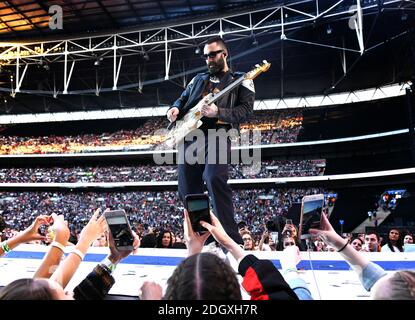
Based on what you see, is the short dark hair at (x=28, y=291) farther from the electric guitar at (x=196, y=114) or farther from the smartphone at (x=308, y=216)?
the electric guitar at (x=196, y=114)

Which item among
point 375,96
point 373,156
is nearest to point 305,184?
point 373,156

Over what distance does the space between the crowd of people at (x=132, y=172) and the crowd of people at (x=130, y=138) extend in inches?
66.4

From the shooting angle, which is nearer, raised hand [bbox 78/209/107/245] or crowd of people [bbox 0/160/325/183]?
raised hand [bbox 78/209/107/245]

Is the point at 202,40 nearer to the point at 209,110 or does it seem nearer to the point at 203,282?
the point at 209,110

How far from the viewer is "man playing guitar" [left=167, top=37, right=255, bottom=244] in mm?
2578

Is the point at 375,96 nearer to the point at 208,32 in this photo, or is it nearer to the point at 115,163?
the point at 208,32

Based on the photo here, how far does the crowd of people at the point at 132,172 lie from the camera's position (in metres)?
22.8

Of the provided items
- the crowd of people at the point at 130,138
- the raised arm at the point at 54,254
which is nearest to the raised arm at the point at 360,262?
the raised arm at the point at 54,254

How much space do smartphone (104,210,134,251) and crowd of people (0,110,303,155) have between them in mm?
21118

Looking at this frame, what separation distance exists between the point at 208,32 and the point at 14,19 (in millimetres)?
9316

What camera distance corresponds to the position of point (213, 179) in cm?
259

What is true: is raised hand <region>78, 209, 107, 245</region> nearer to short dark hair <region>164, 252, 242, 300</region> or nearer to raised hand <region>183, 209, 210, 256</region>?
raised hand <region>183, 209, 210, 256</region>

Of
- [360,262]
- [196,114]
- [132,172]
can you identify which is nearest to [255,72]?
[196,114]

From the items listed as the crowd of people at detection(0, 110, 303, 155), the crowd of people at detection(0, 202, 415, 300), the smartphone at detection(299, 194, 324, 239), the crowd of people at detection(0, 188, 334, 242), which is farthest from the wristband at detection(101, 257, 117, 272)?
the crowd of people at detection(0, 110, 303, 155)
